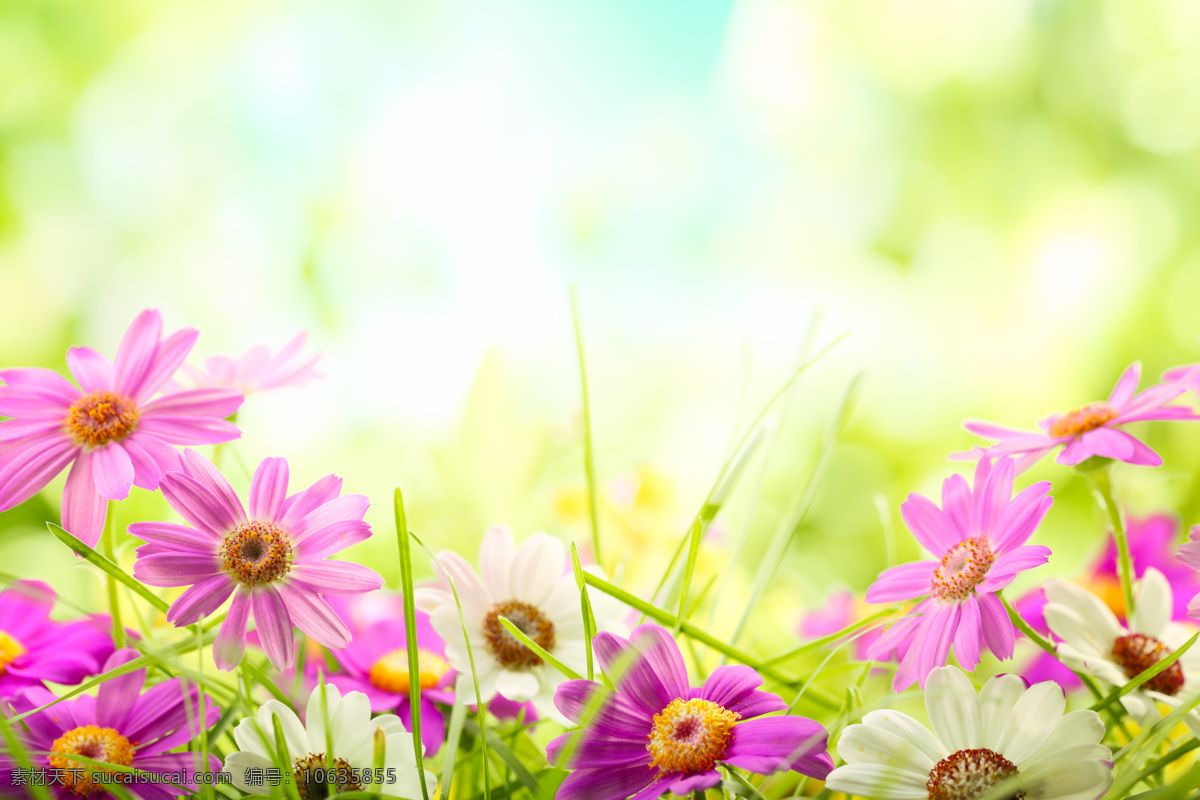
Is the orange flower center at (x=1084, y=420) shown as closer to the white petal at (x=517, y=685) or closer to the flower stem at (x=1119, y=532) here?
the flower stem at (x=1119, y=532)

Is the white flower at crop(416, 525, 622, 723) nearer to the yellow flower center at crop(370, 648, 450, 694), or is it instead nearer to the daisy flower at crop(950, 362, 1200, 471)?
the yellow flower center at crop(370, 648, 450, 694)

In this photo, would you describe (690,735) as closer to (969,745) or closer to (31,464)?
(969,745)

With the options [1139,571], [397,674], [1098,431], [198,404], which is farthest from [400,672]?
[1139,571]

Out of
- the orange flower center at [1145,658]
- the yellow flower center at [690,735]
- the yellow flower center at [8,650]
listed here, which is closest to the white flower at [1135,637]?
the orange flower center at [1145,658]

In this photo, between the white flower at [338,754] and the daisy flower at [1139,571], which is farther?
the daisy flower at [1139,571]

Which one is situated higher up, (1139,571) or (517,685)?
(1139,571)

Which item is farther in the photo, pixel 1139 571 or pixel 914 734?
pixel 1139 571

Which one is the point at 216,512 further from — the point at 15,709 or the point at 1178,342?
the point at 1178,342
